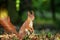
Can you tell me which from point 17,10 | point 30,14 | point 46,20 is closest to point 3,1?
point 17,10

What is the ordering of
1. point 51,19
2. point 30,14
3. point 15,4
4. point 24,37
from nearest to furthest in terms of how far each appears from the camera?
point 24,37 → point 30,14 → point 15,4 → point 51,19

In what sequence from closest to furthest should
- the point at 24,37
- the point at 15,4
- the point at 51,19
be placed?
the point at 24,37
the point at 15,4
the point at 51,19

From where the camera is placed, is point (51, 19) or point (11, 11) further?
point (51, 19)

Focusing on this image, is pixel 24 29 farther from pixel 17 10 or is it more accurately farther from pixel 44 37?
pixel 17 10

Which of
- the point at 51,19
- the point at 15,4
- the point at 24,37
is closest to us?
the point at 24,37

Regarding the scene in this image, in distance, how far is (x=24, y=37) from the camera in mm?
1578

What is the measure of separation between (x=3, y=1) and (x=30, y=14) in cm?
231

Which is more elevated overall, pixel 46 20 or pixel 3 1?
pixel 3 1

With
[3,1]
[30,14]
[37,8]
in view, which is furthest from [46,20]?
[30,14]

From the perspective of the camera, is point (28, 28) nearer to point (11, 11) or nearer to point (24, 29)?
point (24, 29)

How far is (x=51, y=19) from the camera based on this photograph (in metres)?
4.30

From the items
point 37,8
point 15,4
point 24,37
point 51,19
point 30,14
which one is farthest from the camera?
point 51,19

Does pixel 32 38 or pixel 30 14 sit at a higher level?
pixel 30 14

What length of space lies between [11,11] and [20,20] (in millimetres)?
158
